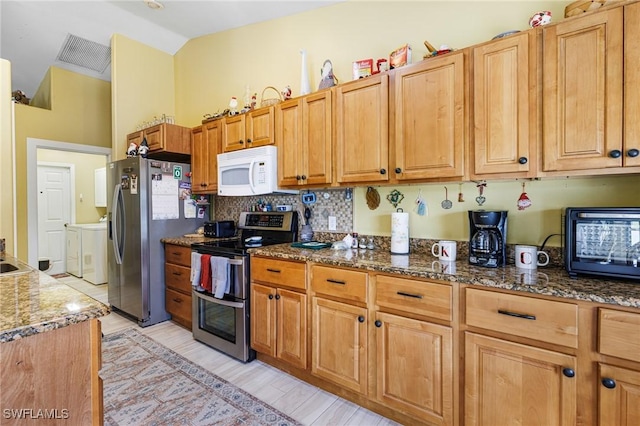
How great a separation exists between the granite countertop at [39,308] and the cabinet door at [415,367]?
4.41ft

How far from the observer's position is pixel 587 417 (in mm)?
1182

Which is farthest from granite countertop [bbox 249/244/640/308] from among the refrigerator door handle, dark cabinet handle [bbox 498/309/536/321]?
the refrigerator door handle

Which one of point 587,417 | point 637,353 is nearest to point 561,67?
point 637,353

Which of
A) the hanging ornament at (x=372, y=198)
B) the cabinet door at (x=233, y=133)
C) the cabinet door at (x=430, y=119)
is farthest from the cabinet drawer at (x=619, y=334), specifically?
the cabinet door at (x=233, y=133)

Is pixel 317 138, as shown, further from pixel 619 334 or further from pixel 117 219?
pixel 117 219

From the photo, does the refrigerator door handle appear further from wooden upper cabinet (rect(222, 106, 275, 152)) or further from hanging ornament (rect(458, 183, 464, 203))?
hanging ornament (rect(458, 183, 464, 203))

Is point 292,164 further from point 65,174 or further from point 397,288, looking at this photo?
point 65,174

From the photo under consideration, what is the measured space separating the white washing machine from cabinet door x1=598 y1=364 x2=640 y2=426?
18.8ft

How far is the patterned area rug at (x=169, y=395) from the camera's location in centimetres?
176

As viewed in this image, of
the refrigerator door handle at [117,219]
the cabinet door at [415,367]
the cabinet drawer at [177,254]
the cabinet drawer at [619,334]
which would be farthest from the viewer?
the refrigerator door handle at [117,219]

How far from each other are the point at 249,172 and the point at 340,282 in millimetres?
1312

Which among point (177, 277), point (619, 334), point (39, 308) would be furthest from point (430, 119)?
point (177, 277)

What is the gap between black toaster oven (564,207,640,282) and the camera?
128cm

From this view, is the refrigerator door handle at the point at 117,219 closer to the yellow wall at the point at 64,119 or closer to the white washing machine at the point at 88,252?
the yellow wall at the point at 64,119
